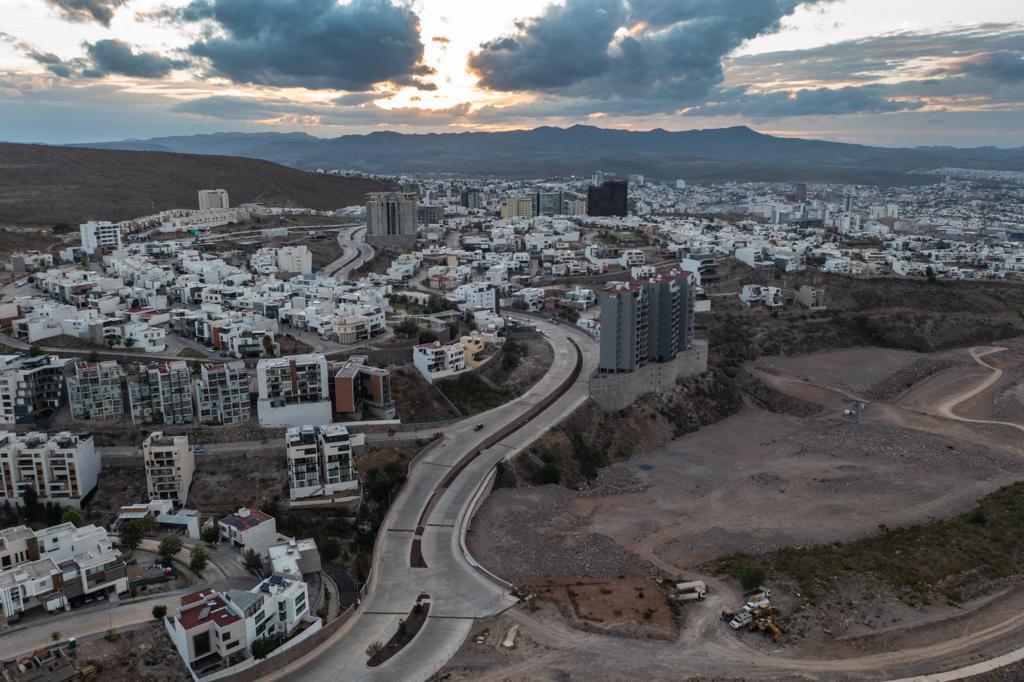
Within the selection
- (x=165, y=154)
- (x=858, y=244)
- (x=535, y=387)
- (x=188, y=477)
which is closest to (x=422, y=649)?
(x=188, y=477)

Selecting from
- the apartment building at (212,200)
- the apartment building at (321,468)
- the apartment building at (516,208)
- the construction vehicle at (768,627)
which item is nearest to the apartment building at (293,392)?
the apartment building at (321,468)

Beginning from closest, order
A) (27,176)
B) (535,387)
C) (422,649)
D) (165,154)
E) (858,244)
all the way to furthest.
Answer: (422,649) < (535,387) < (858,244) < (27,176) < (165,154)

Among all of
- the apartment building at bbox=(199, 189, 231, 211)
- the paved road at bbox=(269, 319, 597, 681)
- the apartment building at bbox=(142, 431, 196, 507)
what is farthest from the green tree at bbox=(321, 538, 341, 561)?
the apartment building at bbox=(199, 189, 231, 211)

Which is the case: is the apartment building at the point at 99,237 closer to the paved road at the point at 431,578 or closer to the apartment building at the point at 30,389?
the apartment building at the point at 30,389

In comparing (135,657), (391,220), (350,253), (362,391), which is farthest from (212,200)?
(135,657)

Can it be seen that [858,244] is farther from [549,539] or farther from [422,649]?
[422,649]

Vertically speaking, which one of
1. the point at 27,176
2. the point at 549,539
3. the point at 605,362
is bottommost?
the point at 549,539

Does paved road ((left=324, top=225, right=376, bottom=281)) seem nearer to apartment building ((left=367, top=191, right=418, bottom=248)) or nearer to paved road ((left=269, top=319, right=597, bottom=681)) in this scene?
apartment building ((left=367, top=191, right=418, bottom=248))
